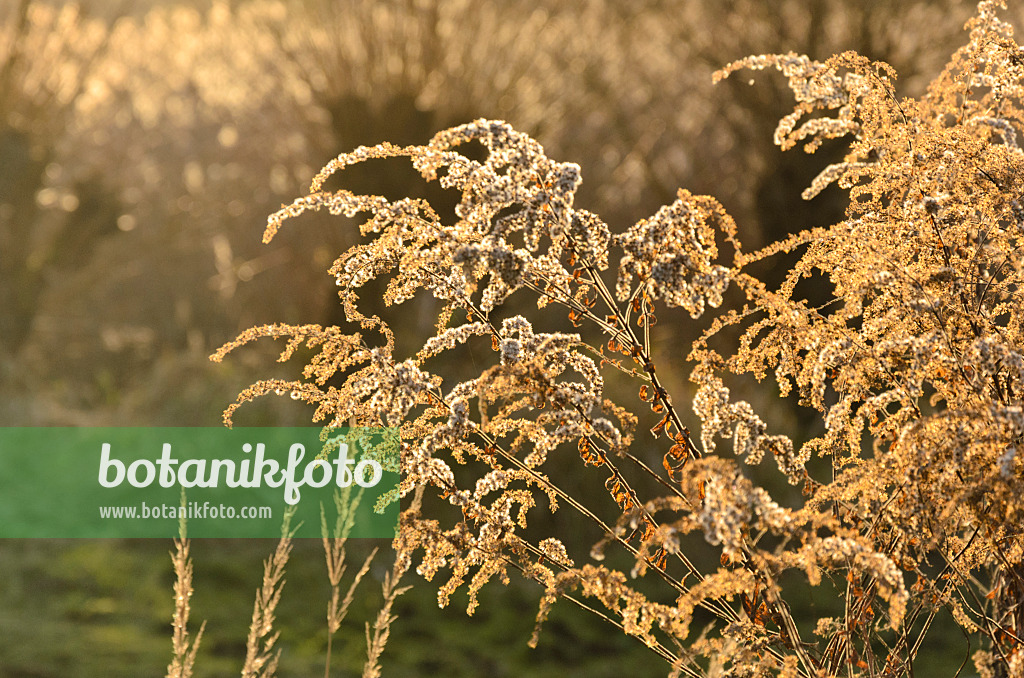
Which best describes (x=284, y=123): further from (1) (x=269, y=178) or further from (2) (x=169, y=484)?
(2) (x=169, y=484)

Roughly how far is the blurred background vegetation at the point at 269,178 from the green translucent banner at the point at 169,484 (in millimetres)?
206

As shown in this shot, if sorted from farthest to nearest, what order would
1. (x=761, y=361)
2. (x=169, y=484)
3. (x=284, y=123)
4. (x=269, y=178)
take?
(x=269, y=178) → (x=284, y=123) → (x=169, y=484) → (x=761, y=361)

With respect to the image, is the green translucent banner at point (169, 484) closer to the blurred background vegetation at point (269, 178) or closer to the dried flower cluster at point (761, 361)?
the blurred background vegetation at point (269, 178)

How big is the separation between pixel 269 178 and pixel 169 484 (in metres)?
4.85

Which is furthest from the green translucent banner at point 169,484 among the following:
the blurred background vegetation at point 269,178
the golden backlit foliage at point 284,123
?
the golden backlit foliage at point 284,123

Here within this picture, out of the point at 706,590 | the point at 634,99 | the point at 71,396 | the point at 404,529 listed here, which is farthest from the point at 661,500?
the point at 634,99

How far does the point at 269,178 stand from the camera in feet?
31.9

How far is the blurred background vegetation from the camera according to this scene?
4586 millimetres

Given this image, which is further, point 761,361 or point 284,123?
point 284,123

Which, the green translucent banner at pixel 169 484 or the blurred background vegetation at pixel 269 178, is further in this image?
the green translucent banner at pixel 169 484

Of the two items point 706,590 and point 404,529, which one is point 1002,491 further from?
point 404,529

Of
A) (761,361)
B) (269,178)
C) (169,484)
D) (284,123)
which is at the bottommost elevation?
(761,361)

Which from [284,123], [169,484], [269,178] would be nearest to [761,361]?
[169,484]

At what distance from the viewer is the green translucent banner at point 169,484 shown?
5.38 m
